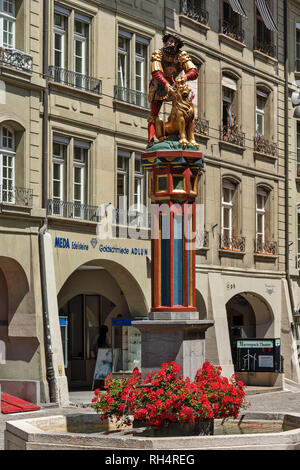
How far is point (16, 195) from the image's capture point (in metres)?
27.1

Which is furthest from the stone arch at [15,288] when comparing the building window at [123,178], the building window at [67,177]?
the building window at [123,178]

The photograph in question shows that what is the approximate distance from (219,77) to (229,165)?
298 cm

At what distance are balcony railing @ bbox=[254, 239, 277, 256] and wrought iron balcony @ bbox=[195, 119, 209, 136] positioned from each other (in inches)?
198

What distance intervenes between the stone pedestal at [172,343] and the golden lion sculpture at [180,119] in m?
2.83

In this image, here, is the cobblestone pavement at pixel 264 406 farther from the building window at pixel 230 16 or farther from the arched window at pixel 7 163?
the building window at pixel 230 16

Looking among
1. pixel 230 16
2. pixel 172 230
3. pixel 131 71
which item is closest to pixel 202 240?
pixel 131 71

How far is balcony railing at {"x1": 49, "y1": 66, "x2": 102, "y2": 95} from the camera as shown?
28.7 m

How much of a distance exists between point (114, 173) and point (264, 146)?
1005 centimetres

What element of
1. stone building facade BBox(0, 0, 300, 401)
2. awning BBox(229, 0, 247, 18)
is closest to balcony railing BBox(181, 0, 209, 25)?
stone building facade BBox(0, 0, 300, 401)

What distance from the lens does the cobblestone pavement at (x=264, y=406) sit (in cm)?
2472

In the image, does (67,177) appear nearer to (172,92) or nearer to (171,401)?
(172,92)

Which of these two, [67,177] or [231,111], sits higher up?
[231,111]

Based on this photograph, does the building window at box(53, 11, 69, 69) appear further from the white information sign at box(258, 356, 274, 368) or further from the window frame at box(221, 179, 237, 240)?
the white information sign at box(258, 356, 274, 368)
